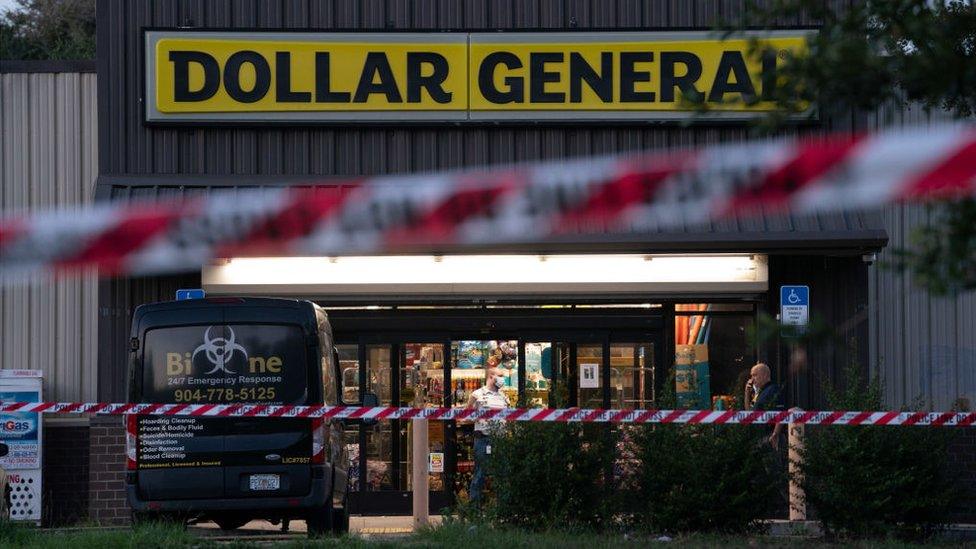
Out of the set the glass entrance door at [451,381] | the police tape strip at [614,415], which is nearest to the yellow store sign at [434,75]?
the glass entrance door at [451,381]

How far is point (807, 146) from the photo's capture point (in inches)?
245

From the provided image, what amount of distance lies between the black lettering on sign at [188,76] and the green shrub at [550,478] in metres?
6.81

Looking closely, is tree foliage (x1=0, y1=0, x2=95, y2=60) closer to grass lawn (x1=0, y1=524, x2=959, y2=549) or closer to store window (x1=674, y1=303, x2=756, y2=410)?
store window (x1=674, y1=303, x2=756, y2=410)

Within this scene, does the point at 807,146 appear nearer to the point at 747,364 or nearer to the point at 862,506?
the point at 862,506

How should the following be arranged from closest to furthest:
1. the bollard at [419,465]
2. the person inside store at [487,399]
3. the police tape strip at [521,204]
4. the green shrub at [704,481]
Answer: the police tape strip at [521,204], the green shrub at [704,481], the bollard at [419,465], the person inside store at [487,399]

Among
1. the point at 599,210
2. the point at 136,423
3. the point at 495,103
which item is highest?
the point at 495,103

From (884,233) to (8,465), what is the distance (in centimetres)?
1060

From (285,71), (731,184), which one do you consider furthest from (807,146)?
(285,71)

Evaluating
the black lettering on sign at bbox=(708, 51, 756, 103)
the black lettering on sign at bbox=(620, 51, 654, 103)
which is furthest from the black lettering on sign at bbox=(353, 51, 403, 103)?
the black lettering on sign at bbox=(708, 51, 756, 103)

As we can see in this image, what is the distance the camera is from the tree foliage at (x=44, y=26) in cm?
4097

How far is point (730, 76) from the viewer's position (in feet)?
57.8

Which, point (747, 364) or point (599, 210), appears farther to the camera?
point (747, 364)

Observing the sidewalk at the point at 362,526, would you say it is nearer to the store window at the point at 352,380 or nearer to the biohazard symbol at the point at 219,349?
the store window at the point at 352,380

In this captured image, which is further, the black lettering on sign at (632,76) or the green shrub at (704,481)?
the black lettering on sign at (632,76)
